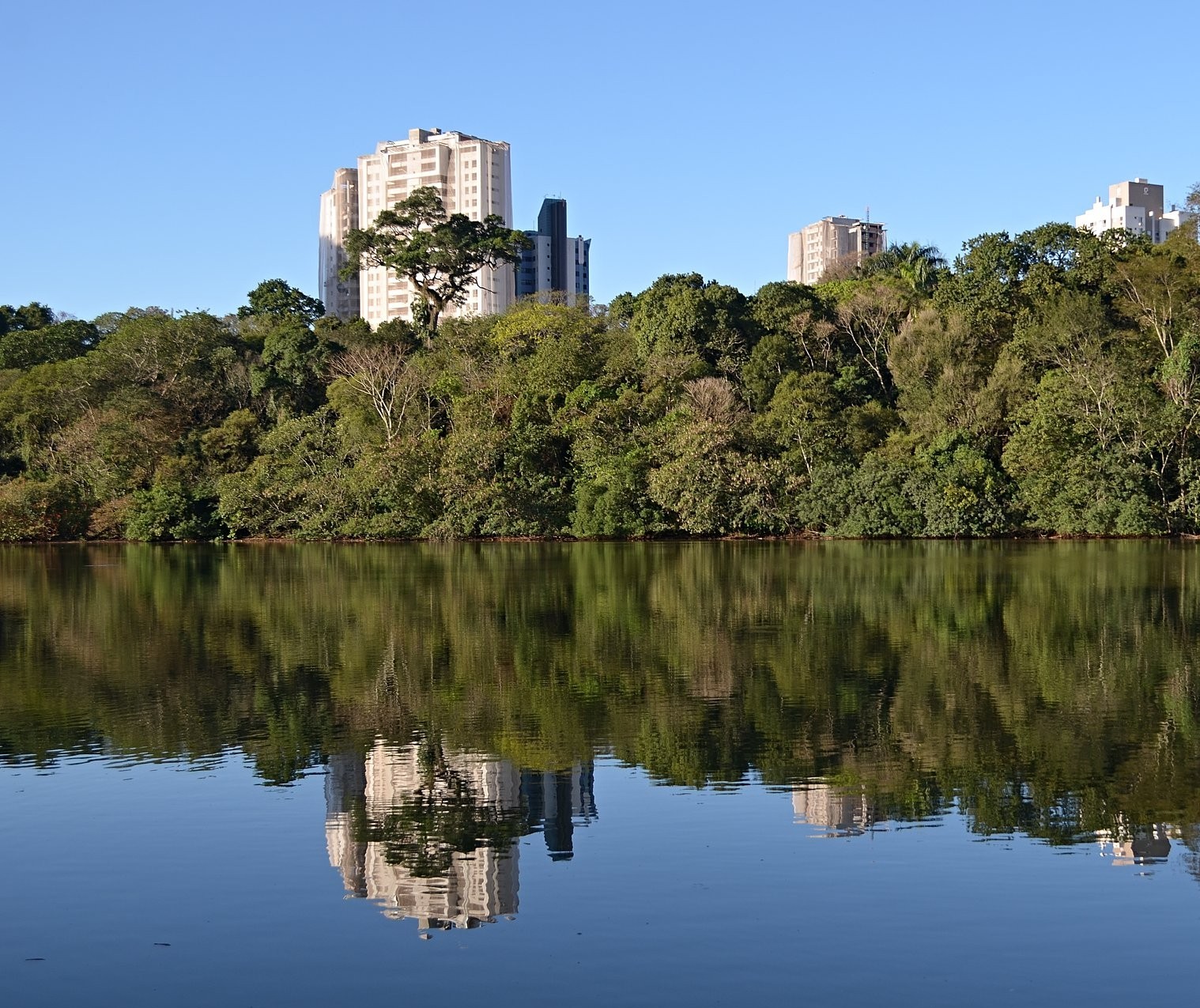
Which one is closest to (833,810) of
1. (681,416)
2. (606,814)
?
(606,814)

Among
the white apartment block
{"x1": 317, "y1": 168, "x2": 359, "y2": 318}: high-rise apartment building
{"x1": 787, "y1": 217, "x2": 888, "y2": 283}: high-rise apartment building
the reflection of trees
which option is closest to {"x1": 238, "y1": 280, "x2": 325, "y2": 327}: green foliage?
the reflection of trees

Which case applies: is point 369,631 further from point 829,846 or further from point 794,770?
point 829,846

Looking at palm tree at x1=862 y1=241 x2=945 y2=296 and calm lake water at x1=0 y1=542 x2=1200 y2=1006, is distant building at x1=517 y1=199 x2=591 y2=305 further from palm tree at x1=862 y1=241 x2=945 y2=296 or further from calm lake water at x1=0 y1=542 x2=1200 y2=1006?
calm lake water at x1=0 y1=542 x2=1200 y2=1006

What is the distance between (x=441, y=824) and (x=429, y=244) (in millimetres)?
57050

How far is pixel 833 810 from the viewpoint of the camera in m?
8.92

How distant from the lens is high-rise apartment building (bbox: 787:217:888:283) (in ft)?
554

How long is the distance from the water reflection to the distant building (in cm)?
13354

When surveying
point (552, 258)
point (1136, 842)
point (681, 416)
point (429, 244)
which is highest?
point (552, 258)

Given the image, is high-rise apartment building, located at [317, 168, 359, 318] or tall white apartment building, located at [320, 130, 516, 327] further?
high-rise apartment building, located at [317, 168, 359, 318]

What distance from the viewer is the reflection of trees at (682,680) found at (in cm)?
1005

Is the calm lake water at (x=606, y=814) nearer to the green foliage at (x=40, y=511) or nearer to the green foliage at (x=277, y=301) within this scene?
the green foliage at (x=40, y=511)

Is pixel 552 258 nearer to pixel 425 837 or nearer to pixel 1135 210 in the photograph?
pixel 1135 210

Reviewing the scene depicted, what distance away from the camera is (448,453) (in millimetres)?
51375

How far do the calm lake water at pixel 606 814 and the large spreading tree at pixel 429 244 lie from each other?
45848 mm
